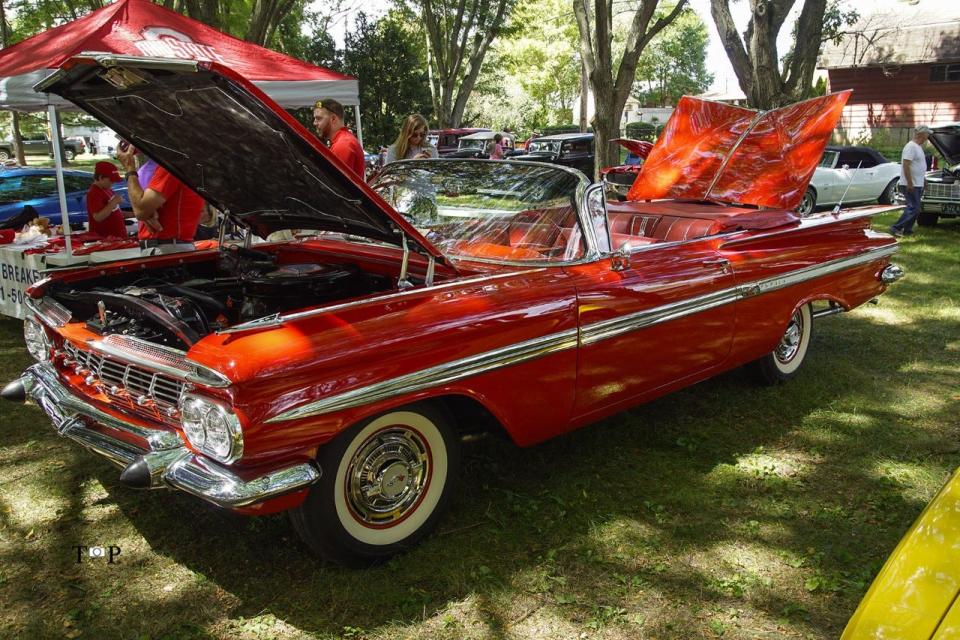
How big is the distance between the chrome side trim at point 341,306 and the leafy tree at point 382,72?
2004 centimetres

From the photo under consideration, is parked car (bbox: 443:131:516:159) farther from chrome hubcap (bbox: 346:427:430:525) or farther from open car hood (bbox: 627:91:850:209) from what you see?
chrome hubcap (bbox: 346:427:430:525)

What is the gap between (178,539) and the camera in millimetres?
3238

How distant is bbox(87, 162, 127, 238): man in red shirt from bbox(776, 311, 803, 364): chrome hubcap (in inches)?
231

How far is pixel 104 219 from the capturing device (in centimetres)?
730

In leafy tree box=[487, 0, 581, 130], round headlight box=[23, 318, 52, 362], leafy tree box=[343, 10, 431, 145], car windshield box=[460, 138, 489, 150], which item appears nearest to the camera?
round headlight box=[23, 318, 52, 362]

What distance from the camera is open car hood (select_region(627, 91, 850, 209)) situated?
5176 mm

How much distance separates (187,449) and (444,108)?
72.7 feet

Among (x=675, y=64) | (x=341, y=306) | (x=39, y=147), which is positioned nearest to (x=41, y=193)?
(x=341, y=306)

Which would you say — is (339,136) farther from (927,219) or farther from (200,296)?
(927,219)

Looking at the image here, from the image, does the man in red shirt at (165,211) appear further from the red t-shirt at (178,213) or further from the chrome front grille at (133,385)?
the chrome front grille at (133,385)

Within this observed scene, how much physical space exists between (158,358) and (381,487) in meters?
0.95

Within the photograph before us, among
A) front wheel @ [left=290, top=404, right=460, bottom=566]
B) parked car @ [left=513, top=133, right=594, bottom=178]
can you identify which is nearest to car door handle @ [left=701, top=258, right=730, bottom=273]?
front wheel @ [left=290, top=404, right=460, bottom=566]

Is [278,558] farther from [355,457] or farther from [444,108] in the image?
[444,108]

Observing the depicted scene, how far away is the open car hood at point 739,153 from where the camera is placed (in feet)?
17.0
